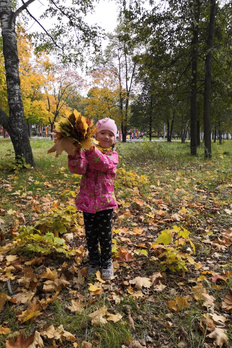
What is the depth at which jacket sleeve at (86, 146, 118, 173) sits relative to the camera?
1.86 m

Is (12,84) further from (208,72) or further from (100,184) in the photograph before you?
(208,72)

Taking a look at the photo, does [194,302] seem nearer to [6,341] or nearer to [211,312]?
[211,312]

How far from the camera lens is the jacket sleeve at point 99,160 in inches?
73.3

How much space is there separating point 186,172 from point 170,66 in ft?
19.1

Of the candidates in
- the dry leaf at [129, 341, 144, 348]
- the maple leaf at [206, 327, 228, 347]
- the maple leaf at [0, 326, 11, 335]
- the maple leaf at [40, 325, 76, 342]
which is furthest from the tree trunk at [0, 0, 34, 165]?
the maple leaf at [206, 327, 228, 347]

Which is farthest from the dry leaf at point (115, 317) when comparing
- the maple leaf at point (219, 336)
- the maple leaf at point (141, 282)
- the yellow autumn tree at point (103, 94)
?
the yellow autumn tree at point (103, 94)

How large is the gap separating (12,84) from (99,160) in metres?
5.19

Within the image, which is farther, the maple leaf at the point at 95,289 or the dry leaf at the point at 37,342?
the maple leaf at the point at 95,289

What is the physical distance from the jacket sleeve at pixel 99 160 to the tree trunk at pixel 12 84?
463 centimetres

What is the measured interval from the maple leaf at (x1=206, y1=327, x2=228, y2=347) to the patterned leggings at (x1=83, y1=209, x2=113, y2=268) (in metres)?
1.07

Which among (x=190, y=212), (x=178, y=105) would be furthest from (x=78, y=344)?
(x=178, y=105)

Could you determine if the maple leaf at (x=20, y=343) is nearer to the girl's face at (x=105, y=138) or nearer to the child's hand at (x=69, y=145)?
the child's hand at (x=69, y=145)

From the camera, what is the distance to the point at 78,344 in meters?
1.53

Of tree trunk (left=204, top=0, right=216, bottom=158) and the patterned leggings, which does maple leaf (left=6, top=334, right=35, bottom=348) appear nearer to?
the patterned leggings
